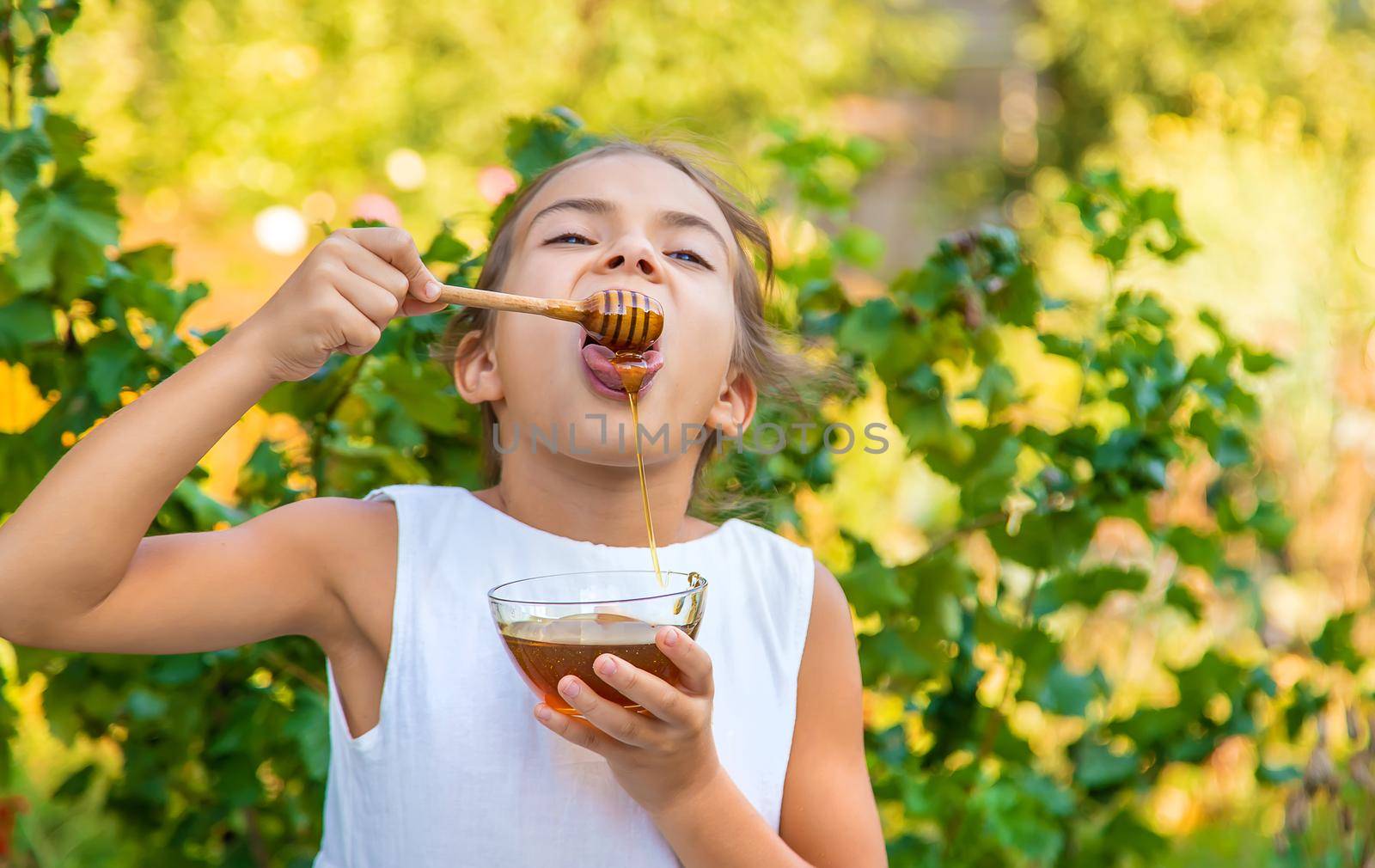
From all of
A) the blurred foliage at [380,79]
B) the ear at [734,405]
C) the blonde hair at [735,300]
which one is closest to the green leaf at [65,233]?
the blonde hair at [735,300]

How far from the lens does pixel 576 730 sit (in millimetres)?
1237

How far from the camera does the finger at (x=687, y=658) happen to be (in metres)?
1.14

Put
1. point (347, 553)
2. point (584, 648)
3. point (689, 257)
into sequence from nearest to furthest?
point (584, 648)
point (347, 553)
point (689, 257)

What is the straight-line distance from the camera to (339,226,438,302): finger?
1297mm

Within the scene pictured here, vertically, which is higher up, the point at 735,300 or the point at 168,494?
the point at 735,300

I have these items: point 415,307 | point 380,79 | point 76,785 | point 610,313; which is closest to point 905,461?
point 610,313

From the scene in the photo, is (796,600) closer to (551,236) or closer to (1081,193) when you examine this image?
(551,236)

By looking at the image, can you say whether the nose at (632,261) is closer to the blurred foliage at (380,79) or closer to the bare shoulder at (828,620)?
the bare shoulder at (828,620)

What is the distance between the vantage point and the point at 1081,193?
203cm

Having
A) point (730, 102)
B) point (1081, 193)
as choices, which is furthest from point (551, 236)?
point (730, 102)

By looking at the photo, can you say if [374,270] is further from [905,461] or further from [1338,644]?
[1338,644]

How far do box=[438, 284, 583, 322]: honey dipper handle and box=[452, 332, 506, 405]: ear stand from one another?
0.25 m

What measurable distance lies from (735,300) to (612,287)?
0.27 meters

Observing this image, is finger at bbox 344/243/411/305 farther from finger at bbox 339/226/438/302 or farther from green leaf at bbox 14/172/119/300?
green leaf at bbox 14/172/119/300
